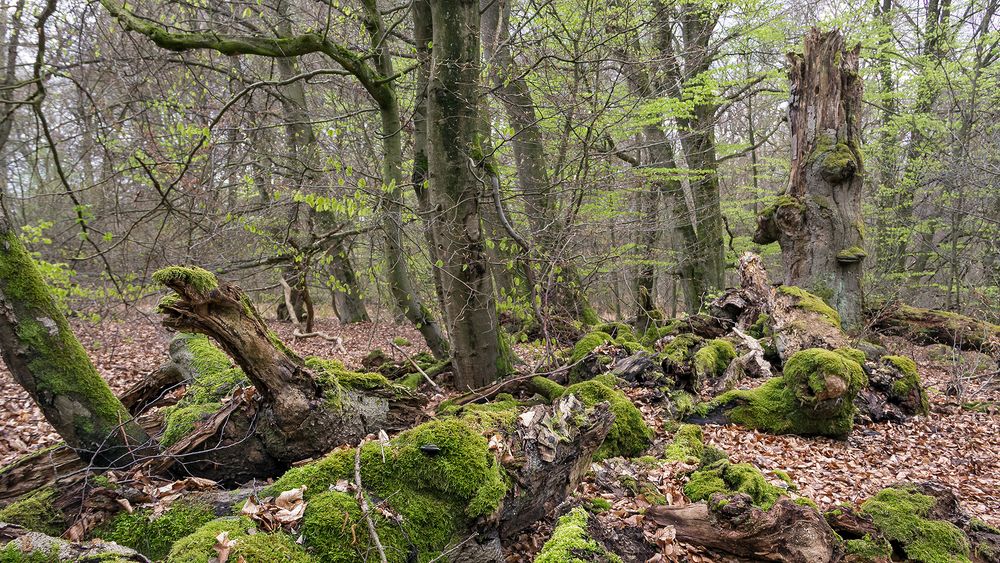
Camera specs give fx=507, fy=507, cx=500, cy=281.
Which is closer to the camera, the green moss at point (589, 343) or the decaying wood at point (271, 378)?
the decaying wood at point (271, 378)

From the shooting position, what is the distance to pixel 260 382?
132 inches

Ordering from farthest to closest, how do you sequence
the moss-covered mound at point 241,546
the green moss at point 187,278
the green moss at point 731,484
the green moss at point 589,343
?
the green moss at point 589,343
the green moss at point 731,484
the green moss at point 187,278
the moss-covered mound at point 241,546

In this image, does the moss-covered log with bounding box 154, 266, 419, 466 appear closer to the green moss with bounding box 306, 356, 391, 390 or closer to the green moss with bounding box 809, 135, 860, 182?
the green moss with bounding box 306, 356, 391, 390

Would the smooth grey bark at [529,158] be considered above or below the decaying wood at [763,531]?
above

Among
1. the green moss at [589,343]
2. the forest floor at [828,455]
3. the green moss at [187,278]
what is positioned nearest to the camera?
the green moss at [187,278]

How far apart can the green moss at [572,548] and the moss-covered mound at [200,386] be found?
8.55 ft

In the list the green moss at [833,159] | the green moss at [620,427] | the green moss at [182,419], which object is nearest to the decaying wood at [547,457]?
the green moss at [620,427]

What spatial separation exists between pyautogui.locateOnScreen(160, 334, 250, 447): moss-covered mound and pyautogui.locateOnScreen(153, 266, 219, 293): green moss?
1.21 meters

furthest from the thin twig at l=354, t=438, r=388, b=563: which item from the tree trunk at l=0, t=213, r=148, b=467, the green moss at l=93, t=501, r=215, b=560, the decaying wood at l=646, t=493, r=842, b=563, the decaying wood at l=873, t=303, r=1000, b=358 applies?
the decaying wood at l=873, t=303, r=1000, b=358

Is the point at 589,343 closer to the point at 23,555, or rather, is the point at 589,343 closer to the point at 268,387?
the point at 268,387

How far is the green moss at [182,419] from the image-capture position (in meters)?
3.57

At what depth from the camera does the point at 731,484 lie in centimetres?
359

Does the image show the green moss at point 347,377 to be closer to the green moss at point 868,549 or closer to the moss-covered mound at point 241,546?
the moss-covered mound at point 241,546

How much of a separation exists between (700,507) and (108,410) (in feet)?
12.9
